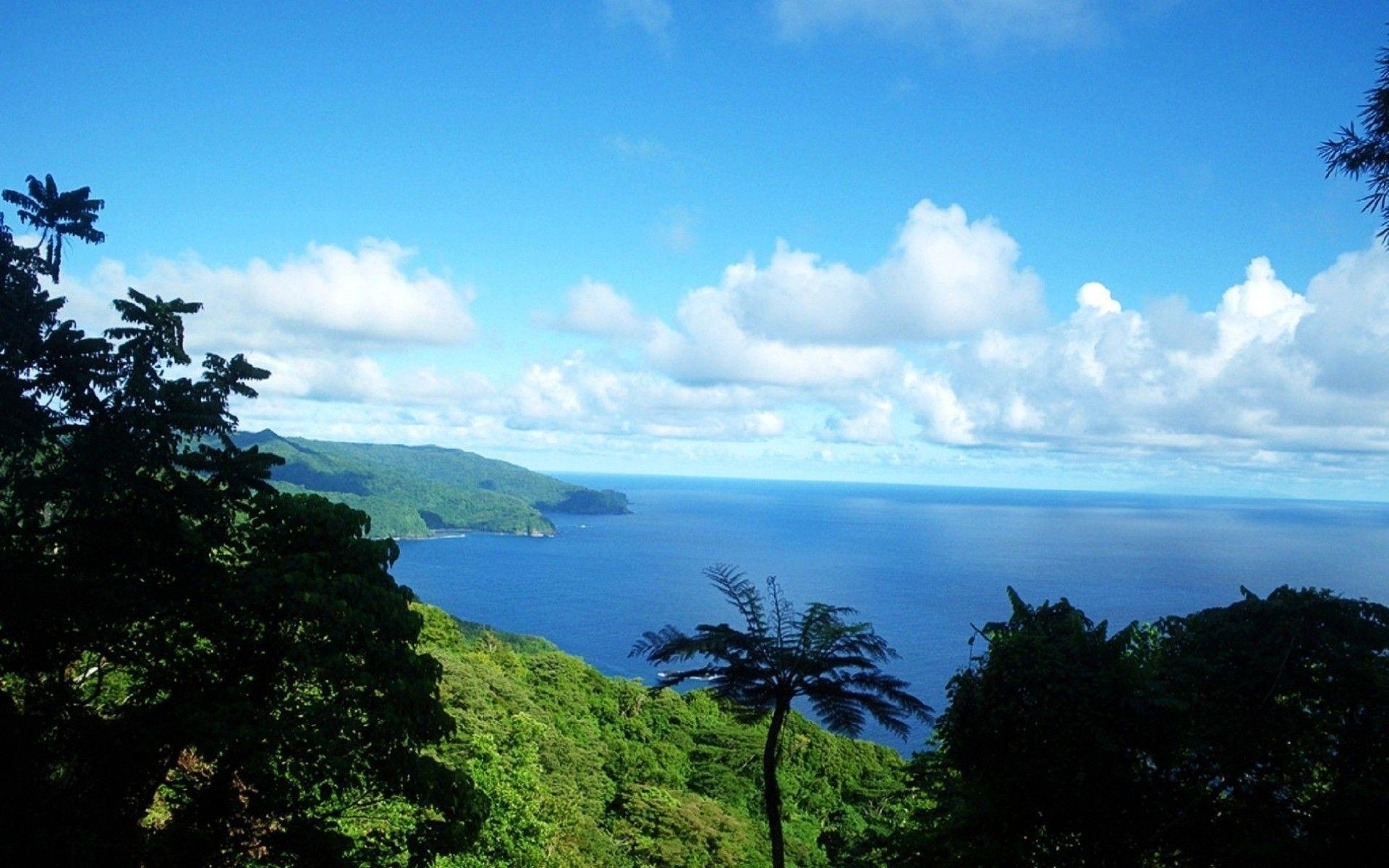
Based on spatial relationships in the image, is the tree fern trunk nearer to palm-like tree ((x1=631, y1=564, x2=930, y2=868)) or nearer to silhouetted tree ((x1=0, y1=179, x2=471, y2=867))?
palm-like tree ((x1=631, y1=564, x2=930, y2=868))

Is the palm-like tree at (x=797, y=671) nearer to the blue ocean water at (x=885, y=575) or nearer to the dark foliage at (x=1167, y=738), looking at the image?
the dark foliage at (x=1167, y=738)

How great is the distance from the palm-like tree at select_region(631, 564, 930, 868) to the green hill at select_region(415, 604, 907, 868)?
934 mm

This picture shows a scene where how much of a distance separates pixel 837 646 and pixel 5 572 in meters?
8.10

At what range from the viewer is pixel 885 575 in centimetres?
10806

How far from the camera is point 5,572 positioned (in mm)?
6324

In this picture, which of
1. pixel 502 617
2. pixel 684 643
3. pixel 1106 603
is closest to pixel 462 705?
pixel 684 643

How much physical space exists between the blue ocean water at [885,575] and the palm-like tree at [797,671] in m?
42.8

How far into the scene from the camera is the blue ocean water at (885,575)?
79.1 m

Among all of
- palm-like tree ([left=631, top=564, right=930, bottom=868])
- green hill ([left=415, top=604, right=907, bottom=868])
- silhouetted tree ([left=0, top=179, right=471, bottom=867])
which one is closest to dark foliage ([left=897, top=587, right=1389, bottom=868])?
palm-like tree ([left=631, top=564, right=930, bottom=868])

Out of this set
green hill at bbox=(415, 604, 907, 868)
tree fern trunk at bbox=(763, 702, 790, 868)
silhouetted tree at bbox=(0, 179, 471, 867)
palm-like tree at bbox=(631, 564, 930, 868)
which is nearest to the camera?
silhouetted tree at bbox=(0, 179, 471, 867)

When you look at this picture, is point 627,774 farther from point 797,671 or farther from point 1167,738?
point 1167,738

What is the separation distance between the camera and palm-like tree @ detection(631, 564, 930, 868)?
30.9 feet

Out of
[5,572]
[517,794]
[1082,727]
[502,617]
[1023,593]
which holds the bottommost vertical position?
[502,617]

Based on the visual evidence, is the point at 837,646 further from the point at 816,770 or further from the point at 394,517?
the point at 394,517
